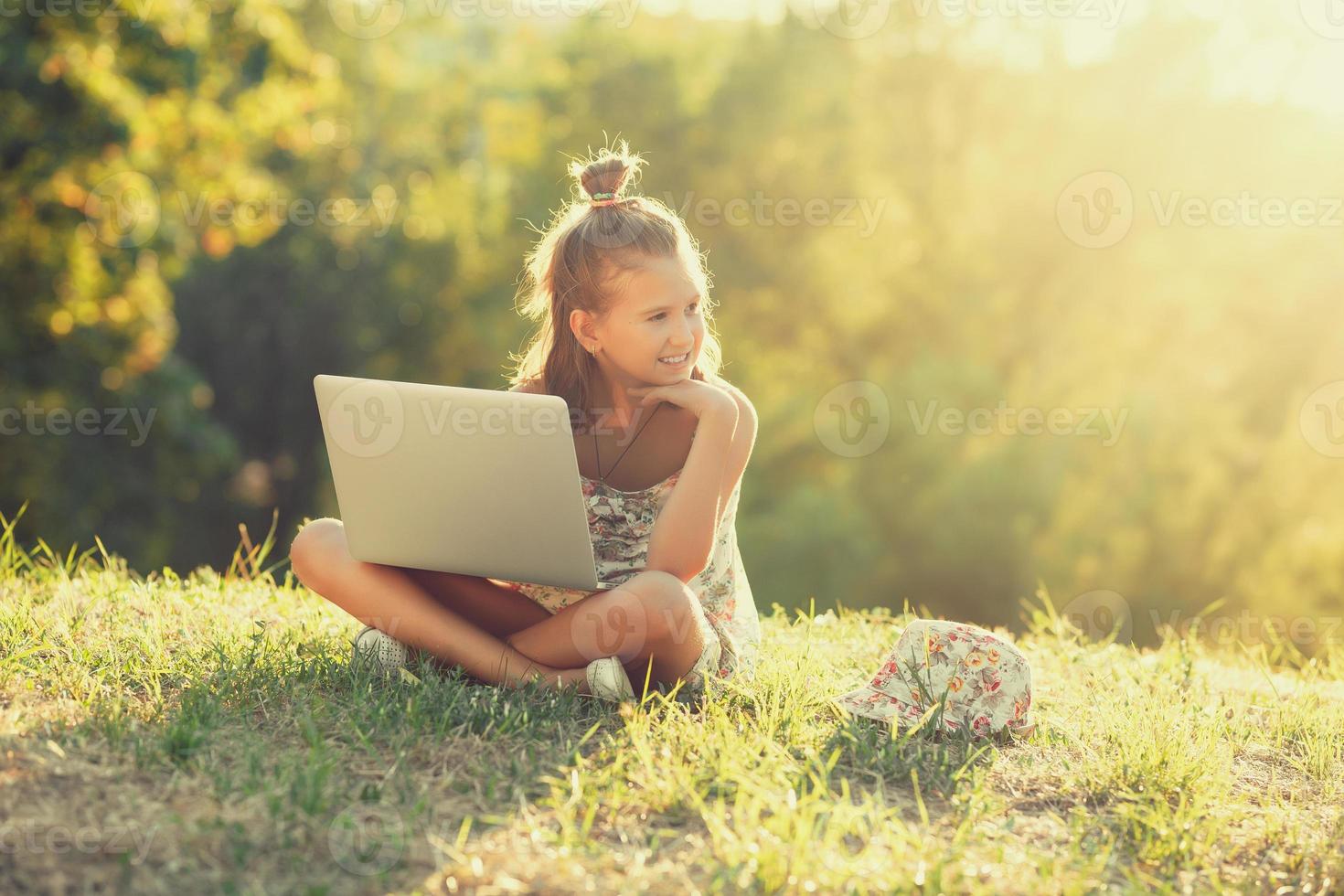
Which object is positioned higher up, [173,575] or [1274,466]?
[173,575]

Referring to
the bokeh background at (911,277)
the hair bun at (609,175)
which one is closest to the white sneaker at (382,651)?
the hair bun at (609,175)

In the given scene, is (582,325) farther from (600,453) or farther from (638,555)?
(638,555)

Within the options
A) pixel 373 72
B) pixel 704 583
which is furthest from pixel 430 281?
pixel 704 583

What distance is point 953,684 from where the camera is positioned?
10.5ft

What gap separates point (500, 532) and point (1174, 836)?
164cm

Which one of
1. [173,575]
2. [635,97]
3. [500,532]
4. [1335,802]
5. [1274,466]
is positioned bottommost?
[1274,466]

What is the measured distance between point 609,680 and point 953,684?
0.93 m

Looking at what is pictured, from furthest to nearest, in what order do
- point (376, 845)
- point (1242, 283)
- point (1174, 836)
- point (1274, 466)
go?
point (1242, 283)
point (1274, 466)
point (1174, 836)
point (376, 845)

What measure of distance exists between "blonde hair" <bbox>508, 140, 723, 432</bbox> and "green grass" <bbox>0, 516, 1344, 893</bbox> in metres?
0.98

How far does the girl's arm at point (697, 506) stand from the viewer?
309cm

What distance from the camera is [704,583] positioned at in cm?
349

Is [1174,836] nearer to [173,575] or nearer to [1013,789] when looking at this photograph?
[1013,789]

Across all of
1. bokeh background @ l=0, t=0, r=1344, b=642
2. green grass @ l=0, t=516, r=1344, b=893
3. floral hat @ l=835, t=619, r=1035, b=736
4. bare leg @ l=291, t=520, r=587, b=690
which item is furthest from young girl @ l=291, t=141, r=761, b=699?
bokeh background @ l=0, t=0, r=1344, b=642

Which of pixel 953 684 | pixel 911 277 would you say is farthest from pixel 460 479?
pixel 911 277
